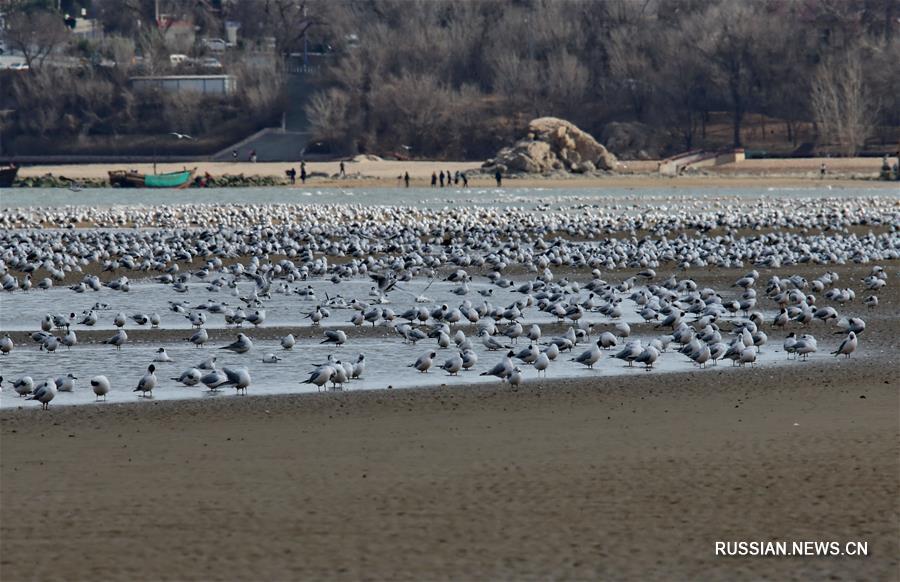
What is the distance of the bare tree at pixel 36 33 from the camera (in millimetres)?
146375

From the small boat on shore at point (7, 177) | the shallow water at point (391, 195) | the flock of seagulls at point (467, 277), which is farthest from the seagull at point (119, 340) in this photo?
the small boat on shore at point (7, 177)

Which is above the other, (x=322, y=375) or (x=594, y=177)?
(x=322, y=375)

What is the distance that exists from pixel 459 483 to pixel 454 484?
1.9 inches

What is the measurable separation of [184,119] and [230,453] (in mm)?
112540

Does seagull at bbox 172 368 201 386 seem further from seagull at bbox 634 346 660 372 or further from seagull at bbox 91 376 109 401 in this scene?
seagull at bbox 634 346 660 372

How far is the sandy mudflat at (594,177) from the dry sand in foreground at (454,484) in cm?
7014

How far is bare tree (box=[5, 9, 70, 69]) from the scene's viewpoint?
146 metres

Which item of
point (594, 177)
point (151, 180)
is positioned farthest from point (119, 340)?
point (594, 177)

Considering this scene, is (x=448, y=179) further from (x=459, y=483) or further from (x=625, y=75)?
(x=459, y=483)

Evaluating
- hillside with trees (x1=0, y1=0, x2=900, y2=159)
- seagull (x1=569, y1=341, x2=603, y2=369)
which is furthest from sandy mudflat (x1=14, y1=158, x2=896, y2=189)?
seagull (x1=569, y1=341, x2=603, y2=369)

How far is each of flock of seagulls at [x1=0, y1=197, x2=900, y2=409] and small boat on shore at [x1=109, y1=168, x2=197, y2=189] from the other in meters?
28.2

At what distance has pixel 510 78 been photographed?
119 metres

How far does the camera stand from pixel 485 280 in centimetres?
3062

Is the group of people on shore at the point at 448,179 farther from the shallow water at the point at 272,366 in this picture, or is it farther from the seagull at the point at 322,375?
the seagull at the point at 322,375
